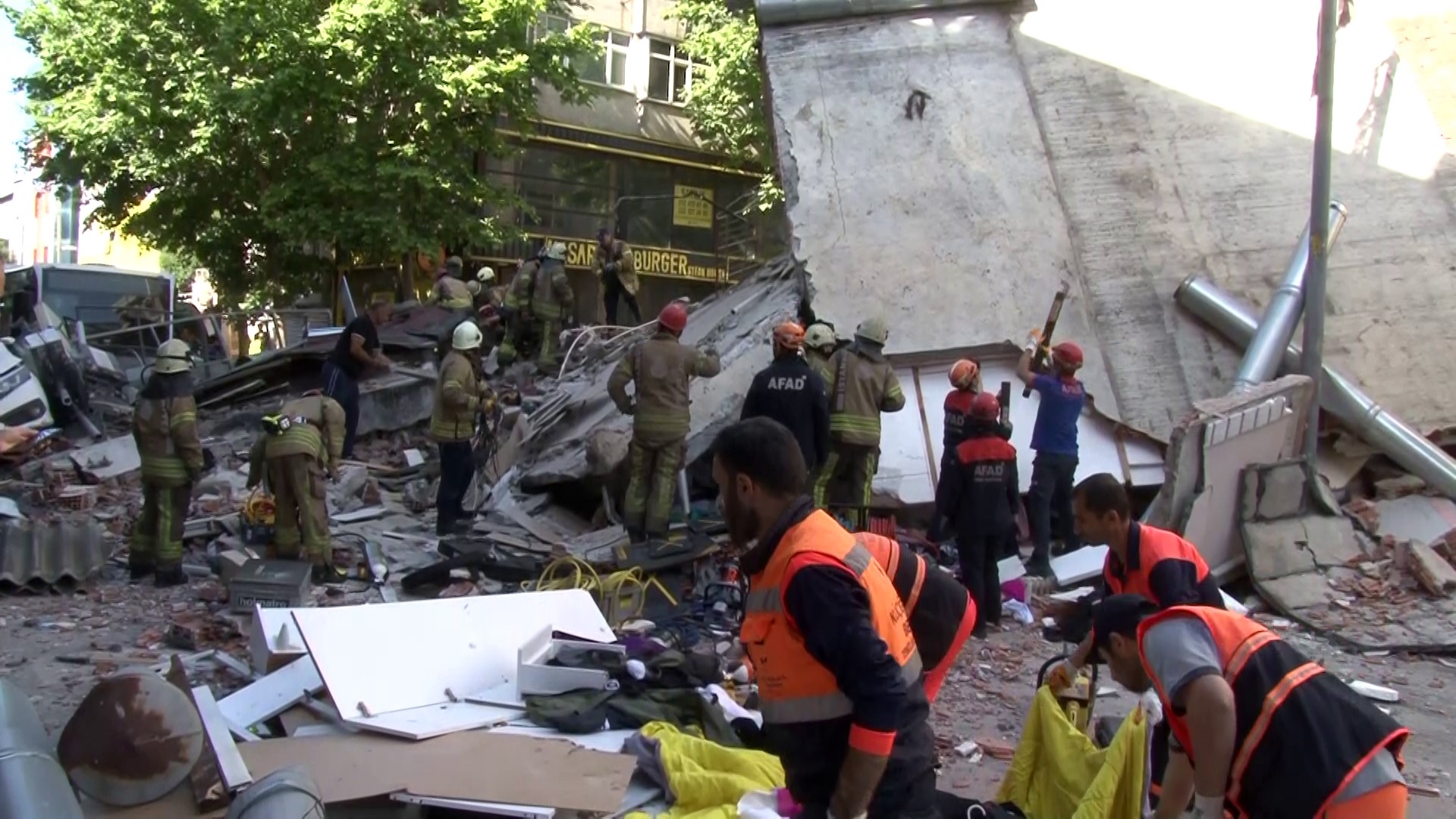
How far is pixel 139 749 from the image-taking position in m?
3.87

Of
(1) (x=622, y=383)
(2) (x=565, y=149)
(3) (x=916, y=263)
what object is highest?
(2) (x=565, y=149)

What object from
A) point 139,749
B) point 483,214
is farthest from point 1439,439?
point 483,214

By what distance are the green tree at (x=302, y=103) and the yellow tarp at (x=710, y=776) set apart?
17626 millimetres

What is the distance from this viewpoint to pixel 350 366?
36.8 feet

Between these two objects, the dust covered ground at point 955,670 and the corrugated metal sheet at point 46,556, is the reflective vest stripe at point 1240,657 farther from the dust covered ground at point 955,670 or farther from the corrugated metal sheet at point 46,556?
the corrugated metal sheet at point 46,556

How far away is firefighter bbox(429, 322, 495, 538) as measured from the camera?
348 inches

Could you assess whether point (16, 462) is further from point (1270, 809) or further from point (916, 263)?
point (1270, 809)

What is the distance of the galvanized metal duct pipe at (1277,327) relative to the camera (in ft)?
30.1

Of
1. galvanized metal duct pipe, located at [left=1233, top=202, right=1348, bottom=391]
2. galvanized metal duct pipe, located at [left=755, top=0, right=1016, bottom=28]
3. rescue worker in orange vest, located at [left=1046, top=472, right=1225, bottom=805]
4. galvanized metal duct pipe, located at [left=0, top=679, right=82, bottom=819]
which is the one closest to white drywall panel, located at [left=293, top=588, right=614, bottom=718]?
galvanized metal duct pipe, located at [left=0, top=679, right=82, bottom=819]

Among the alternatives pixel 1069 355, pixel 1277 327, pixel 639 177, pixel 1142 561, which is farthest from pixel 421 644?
pixel 639 177

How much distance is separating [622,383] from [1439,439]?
21.7ft

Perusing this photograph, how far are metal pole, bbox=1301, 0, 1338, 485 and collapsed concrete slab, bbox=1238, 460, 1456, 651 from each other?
0.95ft

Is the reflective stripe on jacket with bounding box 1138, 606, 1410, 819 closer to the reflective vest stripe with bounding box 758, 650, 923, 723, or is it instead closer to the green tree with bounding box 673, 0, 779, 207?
the reflective vest stripe with bounding box 758, 650, 923, 723

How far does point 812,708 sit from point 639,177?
2672 cm
